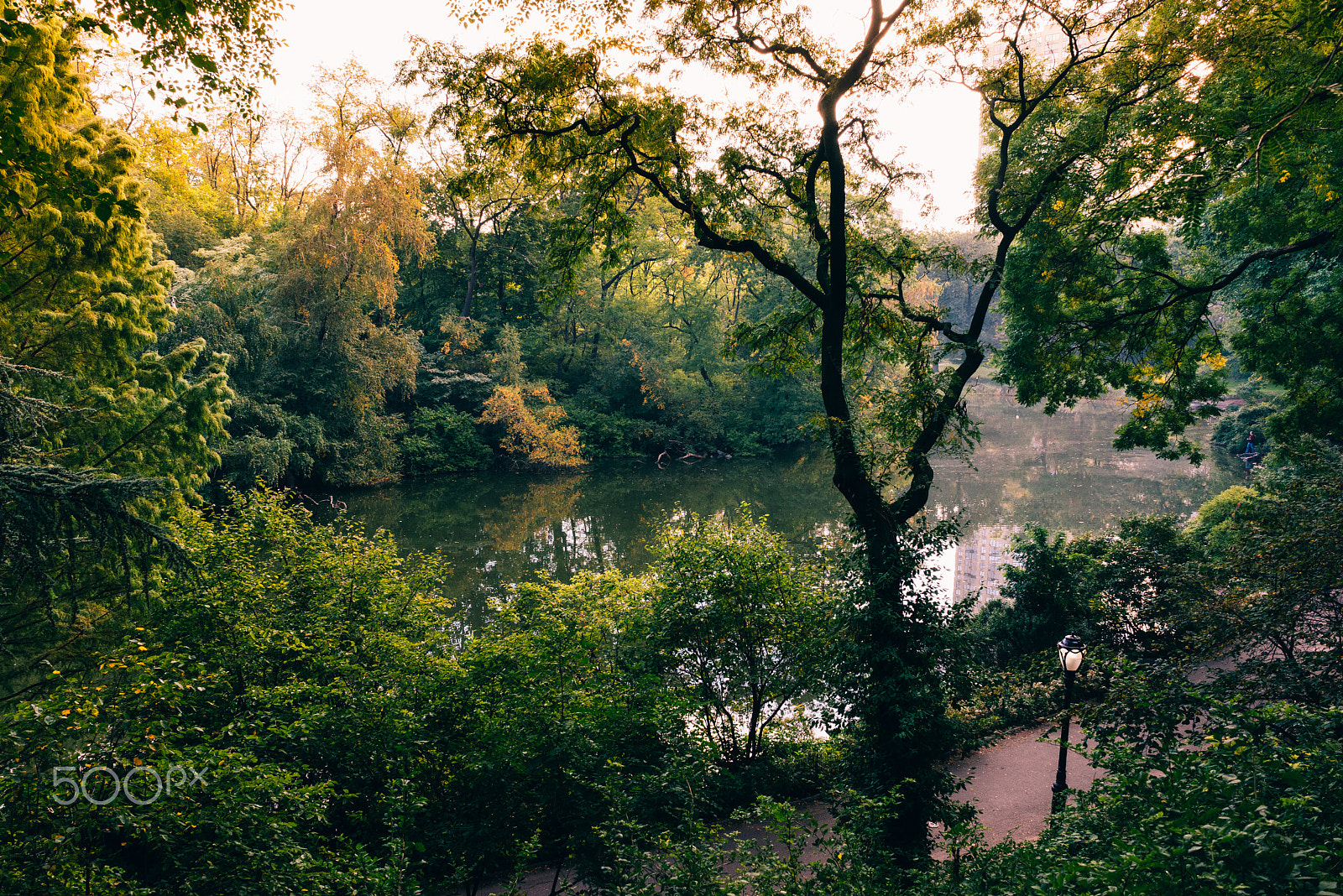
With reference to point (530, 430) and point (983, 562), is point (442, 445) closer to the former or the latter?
point (530, 430)

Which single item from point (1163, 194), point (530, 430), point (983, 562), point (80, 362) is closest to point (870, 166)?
point (1163, 194)

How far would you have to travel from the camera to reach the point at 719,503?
25.4 metres

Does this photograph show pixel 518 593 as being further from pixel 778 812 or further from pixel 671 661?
pixel 778 812

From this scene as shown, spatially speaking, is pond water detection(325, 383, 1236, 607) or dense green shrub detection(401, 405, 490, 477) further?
dense green shrub detection(401, 405, 490, 477)

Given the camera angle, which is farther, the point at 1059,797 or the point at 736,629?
the point at 736,629

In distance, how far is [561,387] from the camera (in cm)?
3412

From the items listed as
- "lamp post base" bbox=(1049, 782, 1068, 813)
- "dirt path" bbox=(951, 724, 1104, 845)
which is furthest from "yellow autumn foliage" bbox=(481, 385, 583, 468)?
"lamp post base" bbox=(1049, 782, 1068, 813)

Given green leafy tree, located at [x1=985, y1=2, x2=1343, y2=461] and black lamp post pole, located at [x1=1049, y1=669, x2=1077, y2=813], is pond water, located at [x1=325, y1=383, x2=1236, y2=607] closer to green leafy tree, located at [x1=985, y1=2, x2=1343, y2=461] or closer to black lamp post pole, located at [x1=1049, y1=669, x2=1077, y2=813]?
green leafy tree, located at [x1=985, y1=2, x2=1343, y2=461]

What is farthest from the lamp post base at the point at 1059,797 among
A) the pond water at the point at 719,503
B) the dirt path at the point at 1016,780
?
the pond water at the point at 719,503

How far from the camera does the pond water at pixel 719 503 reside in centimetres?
1895

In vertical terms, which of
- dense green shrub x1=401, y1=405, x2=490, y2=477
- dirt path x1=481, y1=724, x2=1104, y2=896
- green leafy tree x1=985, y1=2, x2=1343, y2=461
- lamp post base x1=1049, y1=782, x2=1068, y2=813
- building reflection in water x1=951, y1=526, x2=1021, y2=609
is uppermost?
green leafy tree x1=985, y1=2, x2=1343, y2=461

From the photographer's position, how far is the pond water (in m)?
19.0

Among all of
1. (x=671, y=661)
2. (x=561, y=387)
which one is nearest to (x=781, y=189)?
(x=671, y=661)

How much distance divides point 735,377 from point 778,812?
32193mm
